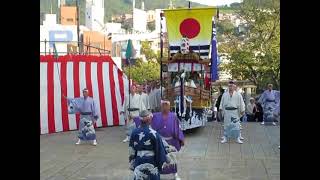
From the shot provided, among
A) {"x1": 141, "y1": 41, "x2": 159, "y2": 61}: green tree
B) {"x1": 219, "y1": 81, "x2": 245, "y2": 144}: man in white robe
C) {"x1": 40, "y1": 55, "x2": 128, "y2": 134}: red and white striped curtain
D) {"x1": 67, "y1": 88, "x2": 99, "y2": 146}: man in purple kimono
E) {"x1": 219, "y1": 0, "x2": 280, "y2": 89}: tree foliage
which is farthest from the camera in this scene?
{"x1": 141, "y1": 41, "x2": 159, "y2": 61}: green tree

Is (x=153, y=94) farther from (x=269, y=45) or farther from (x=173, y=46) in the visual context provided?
(x=269, y=45)

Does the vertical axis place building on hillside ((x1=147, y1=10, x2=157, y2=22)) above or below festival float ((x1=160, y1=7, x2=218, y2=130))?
above

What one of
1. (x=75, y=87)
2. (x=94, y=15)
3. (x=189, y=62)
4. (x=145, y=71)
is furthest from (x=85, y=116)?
(x=94, y=15)

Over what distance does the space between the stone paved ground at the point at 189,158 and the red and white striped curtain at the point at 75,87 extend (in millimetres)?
547

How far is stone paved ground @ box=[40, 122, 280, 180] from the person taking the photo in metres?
8.77

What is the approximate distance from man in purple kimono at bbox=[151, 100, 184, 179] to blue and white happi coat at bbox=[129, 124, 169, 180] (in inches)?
43.6

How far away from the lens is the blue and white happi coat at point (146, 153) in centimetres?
632

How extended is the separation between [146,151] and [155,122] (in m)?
1.24

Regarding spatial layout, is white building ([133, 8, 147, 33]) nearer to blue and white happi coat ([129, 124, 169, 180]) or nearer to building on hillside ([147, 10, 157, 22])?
building on hillside ([147, 10, 157, 22])

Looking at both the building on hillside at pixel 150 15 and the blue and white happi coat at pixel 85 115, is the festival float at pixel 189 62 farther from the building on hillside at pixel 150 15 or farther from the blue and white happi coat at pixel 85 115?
the building on hillside at pixel 150 15

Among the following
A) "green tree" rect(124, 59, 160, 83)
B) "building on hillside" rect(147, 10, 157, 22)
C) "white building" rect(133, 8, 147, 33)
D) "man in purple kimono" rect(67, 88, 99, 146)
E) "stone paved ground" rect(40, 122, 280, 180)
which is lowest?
"stone paved ground" rect(40, 122, 280, 180)

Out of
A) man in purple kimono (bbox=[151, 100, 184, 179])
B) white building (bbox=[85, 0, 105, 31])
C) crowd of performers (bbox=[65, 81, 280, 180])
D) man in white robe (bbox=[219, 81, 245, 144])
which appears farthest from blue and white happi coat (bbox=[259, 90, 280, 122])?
white building (bbox=[85, 0, 105, 31])
